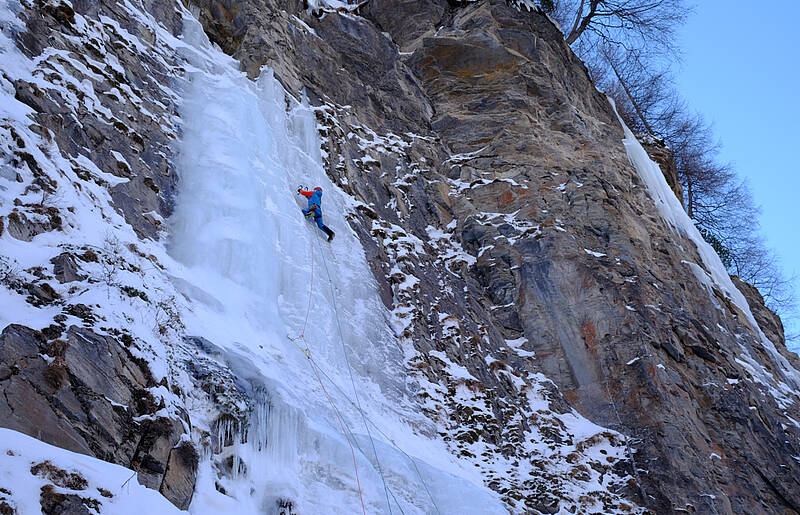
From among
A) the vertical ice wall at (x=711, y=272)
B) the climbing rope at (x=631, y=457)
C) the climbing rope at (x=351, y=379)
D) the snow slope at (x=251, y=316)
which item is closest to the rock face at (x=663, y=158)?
the vertical ice wall at (x=711, y=272)

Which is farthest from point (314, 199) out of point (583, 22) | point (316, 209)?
point (583, 22)

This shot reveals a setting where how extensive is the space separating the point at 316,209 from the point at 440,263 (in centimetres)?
243

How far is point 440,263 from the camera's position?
34.6 feet

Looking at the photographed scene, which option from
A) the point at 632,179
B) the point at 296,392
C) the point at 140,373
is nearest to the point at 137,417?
the point at 140,373

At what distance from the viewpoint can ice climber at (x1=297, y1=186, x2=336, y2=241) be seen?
354 inches

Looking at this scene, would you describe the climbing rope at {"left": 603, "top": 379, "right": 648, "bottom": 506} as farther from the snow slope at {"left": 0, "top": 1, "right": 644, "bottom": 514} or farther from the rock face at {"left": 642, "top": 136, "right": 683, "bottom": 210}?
the rock face at {"left": 642, "top": 136, "right": 683, "bottom": 210}

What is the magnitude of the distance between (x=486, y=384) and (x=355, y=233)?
109 inches

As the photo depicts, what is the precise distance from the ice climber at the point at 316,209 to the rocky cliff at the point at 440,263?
43 cm

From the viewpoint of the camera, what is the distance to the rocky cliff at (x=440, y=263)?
4.82m

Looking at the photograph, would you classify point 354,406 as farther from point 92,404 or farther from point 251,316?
point 92,404

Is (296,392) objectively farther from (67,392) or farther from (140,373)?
(67,392)

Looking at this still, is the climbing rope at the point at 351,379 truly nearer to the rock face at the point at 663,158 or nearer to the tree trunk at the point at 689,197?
the rock face at the point at 663,158

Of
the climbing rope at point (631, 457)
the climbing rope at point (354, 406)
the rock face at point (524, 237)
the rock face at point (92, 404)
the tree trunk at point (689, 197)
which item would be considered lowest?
the rock face at point (92, 404)

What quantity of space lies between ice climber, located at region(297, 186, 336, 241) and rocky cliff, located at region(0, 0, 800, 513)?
43 centimetres
